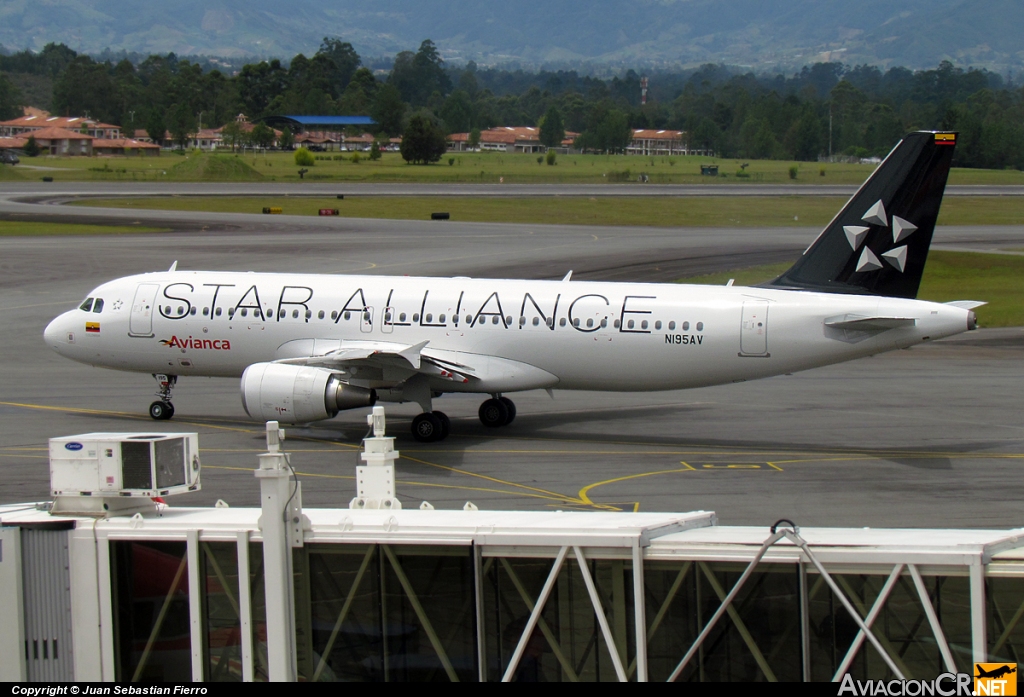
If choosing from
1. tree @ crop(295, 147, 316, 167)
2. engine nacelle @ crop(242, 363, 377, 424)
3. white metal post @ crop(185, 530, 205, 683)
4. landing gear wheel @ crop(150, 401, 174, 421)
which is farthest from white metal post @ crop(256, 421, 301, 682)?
tree @ crop(295, 147, 316, 167)

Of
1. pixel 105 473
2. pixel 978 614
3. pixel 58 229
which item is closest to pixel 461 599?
pixel 105 473

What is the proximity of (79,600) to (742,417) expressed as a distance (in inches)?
1147

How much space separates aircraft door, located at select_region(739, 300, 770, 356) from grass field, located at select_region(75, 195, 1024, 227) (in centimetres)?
6930

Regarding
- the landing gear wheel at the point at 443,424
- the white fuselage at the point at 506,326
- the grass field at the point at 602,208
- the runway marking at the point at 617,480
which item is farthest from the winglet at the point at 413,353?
the grass field at the point at 602,208

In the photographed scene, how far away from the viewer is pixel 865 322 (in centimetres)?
3119

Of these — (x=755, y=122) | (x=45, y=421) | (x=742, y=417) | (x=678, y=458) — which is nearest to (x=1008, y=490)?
(x=678, y=458)

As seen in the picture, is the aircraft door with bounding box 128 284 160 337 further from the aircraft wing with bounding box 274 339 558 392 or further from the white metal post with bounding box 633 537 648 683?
the white metal post with bounding box 633 537 648 683

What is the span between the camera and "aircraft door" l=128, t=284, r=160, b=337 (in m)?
36.0

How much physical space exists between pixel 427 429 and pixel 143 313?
33.4ft

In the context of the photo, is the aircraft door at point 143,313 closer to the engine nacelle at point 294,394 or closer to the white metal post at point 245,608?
the engine nacelle at point 294,394

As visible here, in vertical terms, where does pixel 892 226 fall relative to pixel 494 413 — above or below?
above

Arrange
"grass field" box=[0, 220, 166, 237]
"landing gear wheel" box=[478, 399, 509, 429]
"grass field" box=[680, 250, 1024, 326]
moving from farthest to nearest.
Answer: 1. "grass field" box=[0, 220, 166, 237]
2. "grass field" box=[680, 250, 1024, 326]
3. "landing gear wheel" box=[478, 399, 509, 429]

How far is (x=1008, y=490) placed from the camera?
27562mm

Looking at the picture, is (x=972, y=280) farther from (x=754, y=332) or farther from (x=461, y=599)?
(x=461, y=599)
